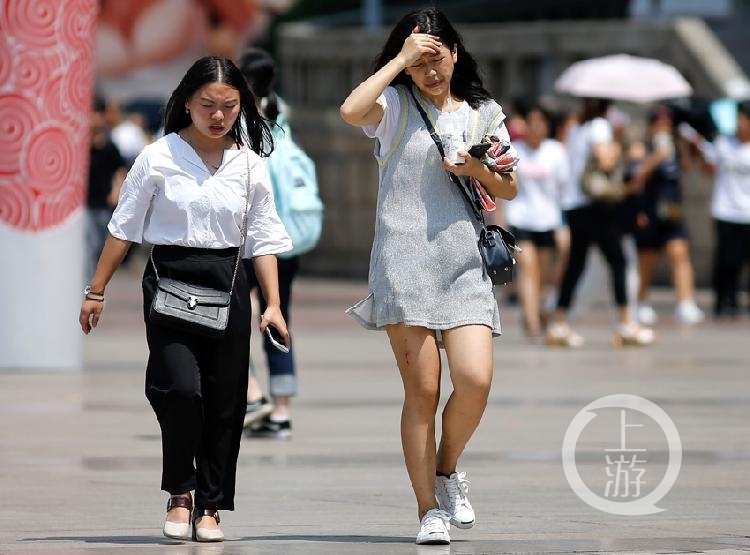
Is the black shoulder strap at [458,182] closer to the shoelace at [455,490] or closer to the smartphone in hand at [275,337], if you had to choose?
the smartphone in hand at [275,337]

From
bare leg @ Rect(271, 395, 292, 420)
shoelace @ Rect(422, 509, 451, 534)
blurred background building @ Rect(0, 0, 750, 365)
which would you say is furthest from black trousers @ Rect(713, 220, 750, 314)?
shoelace @ Rect(422, 509, 451, 534)

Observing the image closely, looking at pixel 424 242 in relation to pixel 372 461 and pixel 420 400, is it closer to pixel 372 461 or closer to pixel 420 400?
pixel 420 400

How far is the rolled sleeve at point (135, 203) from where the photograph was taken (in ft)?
23.3

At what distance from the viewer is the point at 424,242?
7.10 meters

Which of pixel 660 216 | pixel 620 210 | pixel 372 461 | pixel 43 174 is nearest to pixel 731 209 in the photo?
pixel 660 216

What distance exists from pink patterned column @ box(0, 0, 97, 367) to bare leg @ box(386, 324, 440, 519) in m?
6.48

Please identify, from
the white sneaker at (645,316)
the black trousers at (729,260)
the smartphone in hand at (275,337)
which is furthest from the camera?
the black trousers at (729,260)

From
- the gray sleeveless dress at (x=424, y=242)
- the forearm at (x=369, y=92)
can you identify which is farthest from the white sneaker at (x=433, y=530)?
the forearm at (x=369, y=92)

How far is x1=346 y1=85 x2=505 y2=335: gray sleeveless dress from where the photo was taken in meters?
7.08

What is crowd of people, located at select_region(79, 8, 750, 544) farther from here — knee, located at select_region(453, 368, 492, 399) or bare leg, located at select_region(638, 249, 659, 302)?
bare leg, located at select_region(638, 249, 659, 302)

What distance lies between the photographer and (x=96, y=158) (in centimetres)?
2075

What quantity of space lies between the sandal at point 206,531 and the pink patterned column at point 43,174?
626cm

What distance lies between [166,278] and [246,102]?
2.25 feet

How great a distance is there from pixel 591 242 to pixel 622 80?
2.25 metres
